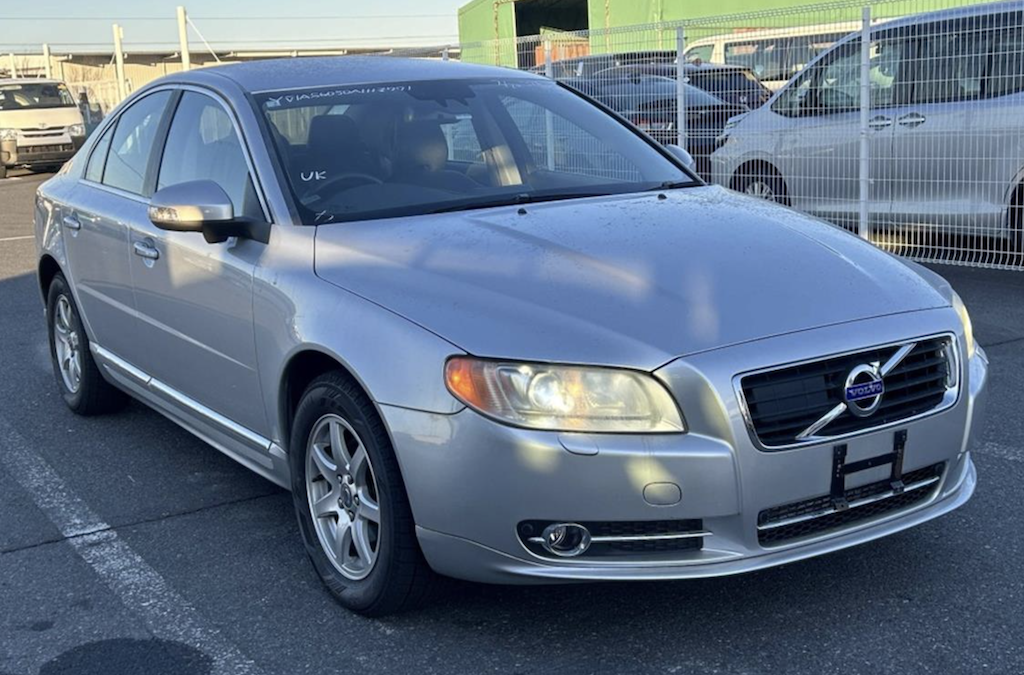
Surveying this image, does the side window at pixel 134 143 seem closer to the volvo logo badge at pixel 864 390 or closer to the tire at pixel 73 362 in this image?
the tire at pixel 73 362

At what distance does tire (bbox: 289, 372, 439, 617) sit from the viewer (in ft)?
10.7

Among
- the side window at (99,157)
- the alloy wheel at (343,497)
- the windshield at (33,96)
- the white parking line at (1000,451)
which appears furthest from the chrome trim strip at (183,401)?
the windshield at (33,96)

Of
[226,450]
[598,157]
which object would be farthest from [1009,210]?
[226,450]

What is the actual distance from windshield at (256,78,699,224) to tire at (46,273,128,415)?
1.91 metres

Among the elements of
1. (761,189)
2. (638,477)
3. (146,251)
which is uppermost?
(146,251)

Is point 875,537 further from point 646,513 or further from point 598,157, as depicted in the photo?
point 598,157

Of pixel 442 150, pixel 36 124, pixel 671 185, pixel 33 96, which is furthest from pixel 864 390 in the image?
pixel 33 96

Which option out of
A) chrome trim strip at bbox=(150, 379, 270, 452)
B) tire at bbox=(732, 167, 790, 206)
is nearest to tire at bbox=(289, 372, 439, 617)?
chrome trim strip at bbox=(150, 379, 270, 452)

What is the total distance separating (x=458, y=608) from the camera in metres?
3.53

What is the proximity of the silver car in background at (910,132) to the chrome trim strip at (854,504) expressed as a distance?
205 inches

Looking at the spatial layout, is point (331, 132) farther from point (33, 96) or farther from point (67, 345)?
point (33, 96)

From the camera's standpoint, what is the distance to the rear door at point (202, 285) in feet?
13.0

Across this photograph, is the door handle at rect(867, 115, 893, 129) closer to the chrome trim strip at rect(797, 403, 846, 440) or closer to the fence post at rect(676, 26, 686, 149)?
the fence post at rect(676, 26, 686, 149)

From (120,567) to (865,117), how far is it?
652 cm
